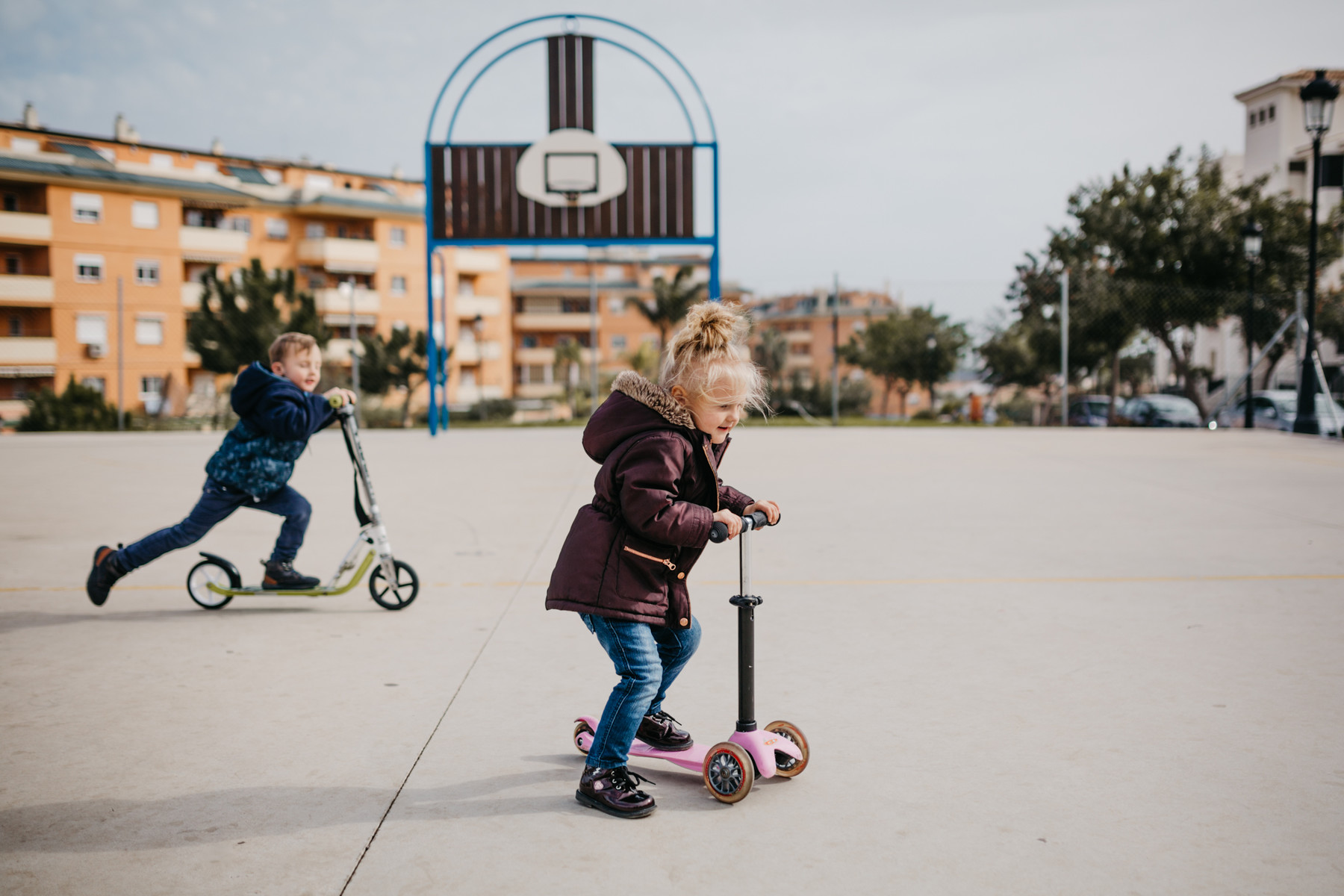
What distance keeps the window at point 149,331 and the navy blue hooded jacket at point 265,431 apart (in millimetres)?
53006

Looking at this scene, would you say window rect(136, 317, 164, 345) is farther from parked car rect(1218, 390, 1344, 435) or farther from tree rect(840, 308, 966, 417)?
parked car rect(1218, 390, 1344, 435)

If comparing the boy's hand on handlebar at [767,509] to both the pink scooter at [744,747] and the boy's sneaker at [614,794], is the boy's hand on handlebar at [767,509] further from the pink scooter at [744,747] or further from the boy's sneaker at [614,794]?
the boy's sneaker at [614,794]

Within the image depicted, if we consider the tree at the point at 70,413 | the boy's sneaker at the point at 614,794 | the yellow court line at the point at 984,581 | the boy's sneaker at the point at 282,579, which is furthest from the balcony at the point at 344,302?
the boy's sneaker at the point at 614,794

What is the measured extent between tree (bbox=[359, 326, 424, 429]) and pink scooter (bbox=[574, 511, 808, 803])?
50099mm

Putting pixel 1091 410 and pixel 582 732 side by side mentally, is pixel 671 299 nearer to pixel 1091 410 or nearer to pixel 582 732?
pixel 1091 410

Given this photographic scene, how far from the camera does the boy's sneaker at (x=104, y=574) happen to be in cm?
540

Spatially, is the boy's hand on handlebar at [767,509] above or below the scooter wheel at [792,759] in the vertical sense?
above

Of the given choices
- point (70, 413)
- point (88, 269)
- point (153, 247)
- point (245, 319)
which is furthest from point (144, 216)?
point (70, 413)

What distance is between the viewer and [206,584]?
18.5 ft

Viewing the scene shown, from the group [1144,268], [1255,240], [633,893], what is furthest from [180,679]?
[1144,268]

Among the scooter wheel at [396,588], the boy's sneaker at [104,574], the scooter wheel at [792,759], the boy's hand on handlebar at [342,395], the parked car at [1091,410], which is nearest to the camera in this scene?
the scooter wheel at [792,759]

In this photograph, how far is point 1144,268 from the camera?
3159 cm

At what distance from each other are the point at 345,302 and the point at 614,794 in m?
61.3

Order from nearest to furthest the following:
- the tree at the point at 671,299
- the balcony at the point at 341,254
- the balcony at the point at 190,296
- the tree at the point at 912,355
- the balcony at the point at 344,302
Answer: the tree at the point at 912,355, the balcony at the point at 190,296, the tree at the point at 671,299, the balcony at the point at 344,302, the balcony at the point at 341,254
